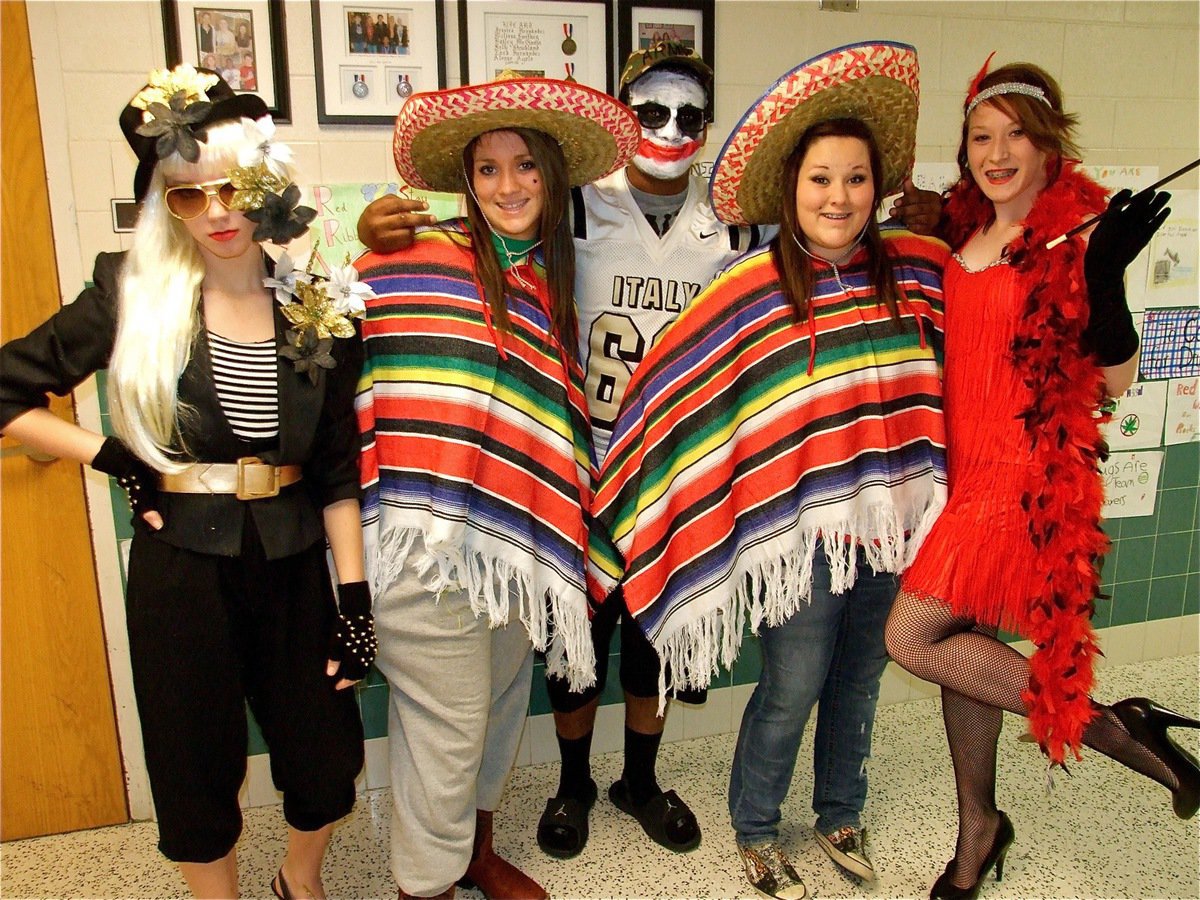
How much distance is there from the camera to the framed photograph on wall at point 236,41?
78.3 inches

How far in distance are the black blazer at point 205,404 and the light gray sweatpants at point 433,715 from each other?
0.90 feet

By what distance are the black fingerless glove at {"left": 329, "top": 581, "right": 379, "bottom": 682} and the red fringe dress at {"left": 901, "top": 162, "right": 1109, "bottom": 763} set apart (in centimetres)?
113

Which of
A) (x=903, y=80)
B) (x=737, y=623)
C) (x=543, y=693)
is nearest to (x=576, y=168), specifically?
(x=903, y=80)

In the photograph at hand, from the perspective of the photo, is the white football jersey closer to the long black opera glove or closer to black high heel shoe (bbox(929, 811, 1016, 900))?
the long black opera glove

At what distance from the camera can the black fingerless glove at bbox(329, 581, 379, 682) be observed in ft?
5.28

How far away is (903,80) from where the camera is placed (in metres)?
1.70

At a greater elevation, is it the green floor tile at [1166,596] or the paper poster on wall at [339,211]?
the paper poster on wall at [339,211]

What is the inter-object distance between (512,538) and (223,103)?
95cm

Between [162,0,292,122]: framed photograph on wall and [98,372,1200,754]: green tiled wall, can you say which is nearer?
[162,0,292,122]: framed photograph on wall

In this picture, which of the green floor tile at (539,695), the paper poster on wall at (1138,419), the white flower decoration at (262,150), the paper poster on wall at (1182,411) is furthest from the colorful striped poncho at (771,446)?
the paper poster on wall at (1182,411)

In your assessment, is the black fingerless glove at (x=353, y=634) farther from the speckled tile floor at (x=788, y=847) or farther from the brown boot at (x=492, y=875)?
the speckled tile floor at (x=788, y=847)

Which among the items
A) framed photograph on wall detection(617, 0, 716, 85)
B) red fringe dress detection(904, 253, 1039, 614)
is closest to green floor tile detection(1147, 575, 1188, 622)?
red fringe dress detection(904, 253, 1039, 614)

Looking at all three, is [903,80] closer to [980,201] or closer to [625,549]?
[980,201]

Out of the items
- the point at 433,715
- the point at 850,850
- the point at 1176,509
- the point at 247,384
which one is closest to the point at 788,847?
the point at 850,850
